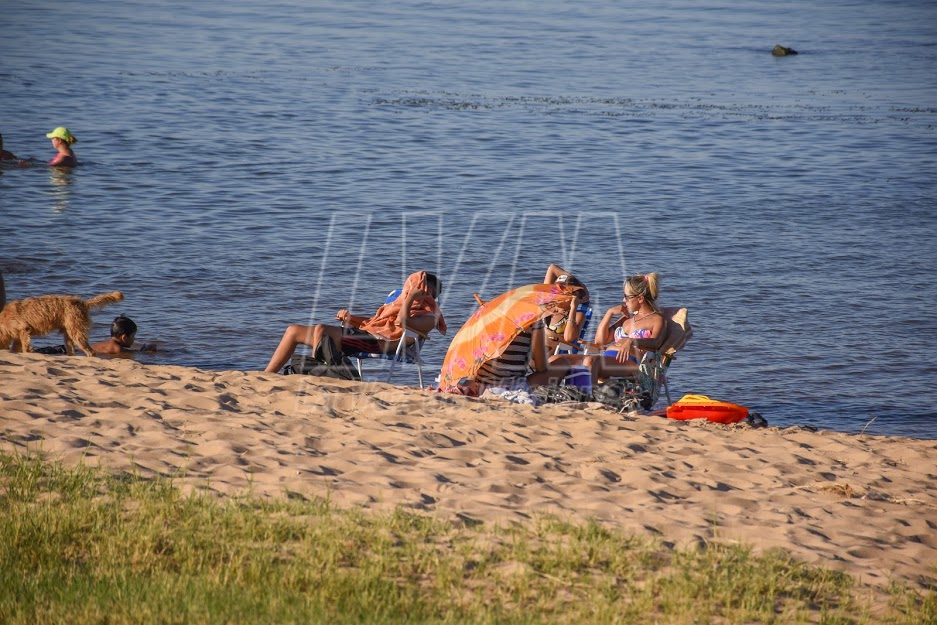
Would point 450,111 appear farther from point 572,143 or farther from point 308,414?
point 308,414

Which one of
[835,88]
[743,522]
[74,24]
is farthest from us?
[74,24]

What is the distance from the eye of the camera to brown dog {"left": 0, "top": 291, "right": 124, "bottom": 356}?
860 cm

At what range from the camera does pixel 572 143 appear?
2091 centimetres

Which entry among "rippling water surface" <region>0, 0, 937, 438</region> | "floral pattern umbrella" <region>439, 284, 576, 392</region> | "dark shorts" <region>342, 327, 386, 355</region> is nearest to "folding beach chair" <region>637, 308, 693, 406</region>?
"floral pattern umbrella" <region>439, 284, 576, 392</region>

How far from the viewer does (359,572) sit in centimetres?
440

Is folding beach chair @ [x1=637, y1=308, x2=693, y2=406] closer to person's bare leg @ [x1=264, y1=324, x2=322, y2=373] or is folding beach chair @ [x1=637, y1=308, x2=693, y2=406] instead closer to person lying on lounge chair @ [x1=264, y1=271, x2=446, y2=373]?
person lying on lounge chair @ [x1=264, y1=271, x2=446, y2=373]

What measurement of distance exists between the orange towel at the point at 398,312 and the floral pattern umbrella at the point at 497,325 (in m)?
0.45

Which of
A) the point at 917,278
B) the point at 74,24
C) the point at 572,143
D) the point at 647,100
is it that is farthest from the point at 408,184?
the point at 74,24

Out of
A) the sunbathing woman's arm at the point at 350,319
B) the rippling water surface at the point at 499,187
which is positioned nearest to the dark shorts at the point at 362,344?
the sunbathing woman's arm at the point at 350,319

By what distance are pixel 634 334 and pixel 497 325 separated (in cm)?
121

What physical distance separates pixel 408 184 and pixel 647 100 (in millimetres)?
9587

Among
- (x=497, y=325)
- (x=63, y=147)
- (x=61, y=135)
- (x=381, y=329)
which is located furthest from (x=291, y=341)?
(x=63, y=147)

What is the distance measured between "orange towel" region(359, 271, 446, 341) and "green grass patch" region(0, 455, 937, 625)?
10.6 feet

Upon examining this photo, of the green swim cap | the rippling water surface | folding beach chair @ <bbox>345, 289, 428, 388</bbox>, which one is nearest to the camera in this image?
folding beach chair @ <bbox>345, 289, 428, 388</bbox>
